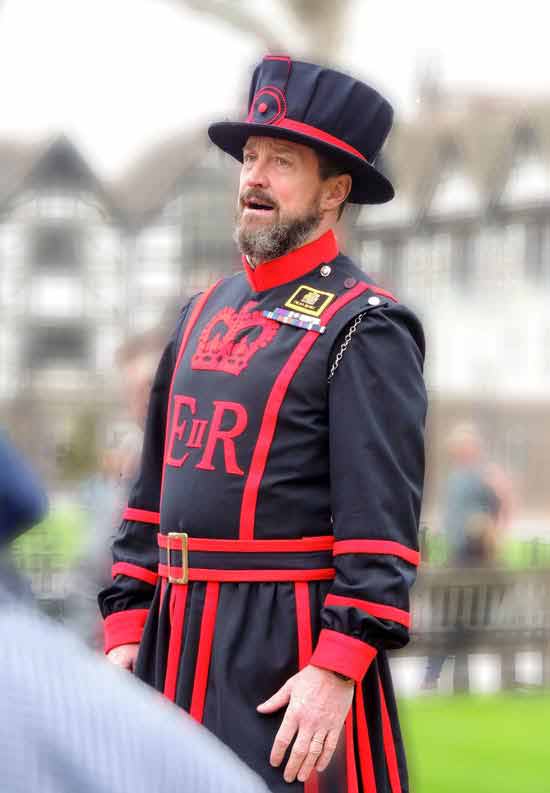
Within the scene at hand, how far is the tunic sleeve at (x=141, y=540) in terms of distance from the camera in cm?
358

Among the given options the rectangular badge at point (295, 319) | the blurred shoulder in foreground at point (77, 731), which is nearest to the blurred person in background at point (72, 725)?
Answer: the blurred shoulder in foreground at point (77, 731)

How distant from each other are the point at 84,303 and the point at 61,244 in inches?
77.7

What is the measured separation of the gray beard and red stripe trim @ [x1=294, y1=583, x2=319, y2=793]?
66cm

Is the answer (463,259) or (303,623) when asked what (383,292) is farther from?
(463,259)

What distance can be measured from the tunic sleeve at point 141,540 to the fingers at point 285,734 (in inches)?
19.8

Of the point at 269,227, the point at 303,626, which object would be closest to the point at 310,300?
the point at 269,227

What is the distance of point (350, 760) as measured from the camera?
10.8ft

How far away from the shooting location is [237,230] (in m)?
3.52

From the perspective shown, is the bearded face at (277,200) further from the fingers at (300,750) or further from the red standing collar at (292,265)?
the fingers at (300,750)

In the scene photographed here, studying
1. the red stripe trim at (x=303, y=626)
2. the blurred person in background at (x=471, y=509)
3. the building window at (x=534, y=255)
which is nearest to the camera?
the red stripe trim at (x=303, y=626)

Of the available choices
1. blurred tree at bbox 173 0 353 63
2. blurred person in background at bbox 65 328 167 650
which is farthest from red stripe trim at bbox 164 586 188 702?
blurred tree at bbox 173 0 353 63

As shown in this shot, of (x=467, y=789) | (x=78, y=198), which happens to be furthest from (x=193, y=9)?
(x=78, y=198)

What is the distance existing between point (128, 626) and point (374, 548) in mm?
658

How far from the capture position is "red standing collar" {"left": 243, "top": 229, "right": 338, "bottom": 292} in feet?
11.5
